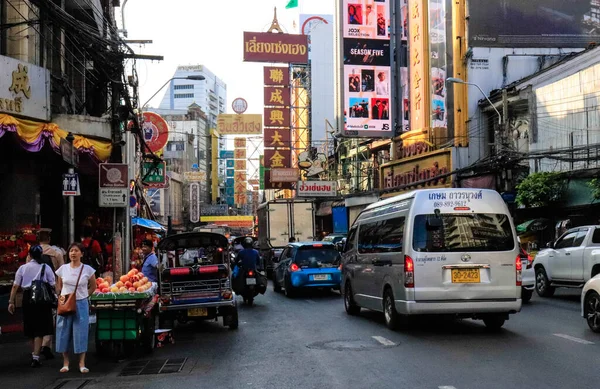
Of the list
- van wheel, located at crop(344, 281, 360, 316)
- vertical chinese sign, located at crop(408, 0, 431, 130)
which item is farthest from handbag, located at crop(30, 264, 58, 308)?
vertical chinese sign, located at crop(408, 0, 431, 130)

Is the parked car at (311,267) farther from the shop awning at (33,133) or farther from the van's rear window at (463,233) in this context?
the van's rear window at (463,233)

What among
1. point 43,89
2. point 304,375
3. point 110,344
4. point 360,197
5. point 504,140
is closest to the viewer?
point 304,375

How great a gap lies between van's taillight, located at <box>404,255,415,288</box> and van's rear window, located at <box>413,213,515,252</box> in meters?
0.24

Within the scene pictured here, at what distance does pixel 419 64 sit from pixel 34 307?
3143 cm

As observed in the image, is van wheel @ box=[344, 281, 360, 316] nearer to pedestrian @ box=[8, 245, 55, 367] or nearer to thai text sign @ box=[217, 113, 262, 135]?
pedestrian @ box=[8, 245, 55, 367]

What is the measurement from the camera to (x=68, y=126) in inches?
737

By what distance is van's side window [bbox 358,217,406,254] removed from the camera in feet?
37.4

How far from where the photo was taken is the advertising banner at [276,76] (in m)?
54.8

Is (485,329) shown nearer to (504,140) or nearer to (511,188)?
(504,140)

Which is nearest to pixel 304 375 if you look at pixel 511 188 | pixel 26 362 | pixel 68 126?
pixel 26 362

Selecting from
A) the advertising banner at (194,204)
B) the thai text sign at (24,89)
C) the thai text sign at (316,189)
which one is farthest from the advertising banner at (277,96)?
the thai text sign at (24,89)

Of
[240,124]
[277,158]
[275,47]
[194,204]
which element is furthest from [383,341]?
[194,204]

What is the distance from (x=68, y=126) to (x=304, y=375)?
523 inches

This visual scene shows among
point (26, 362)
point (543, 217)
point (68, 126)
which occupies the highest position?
point (68, 126)
